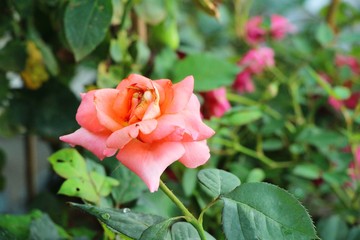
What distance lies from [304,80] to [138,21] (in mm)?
→ 252

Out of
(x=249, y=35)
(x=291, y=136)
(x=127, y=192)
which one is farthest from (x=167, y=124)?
(x=249, y=35)

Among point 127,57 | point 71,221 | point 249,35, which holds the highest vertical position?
point 127,57

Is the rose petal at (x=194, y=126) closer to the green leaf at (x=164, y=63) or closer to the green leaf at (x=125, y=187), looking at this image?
the green leaf at (x=125, y=187)

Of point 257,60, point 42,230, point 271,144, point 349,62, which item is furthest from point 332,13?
point 42,230

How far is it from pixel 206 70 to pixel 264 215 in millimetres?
321

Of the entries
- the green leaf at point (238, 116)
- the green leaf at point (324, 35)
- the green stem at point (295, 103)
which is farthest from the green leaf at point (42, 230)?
the green leaf at point (324, 35)

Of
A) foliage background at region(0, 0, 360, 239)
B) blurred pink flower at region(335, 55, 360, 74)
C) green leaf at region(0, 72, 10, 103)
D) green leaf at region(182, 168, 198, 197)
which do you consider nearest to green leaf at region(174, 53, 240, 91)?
foliage background at region(0, 0, 360, 239)

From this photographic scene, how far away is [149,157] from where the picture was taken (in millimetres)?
359

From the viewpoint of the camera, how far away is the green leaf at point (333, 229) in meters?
0.64

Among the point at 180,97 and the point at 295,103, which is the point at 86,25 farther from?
the point at 295,103

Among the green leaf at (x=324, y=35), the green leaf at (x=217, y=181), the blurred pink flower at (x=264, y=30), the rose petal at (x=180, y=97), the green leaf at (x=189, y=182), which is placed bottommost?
the green leaf at (x=189, y=182)

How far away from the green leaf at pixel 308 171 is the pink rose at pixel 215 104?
12 cm

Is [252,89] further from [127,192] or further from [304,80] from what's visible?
[127,192]

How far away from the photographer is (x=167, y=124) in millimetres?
353
